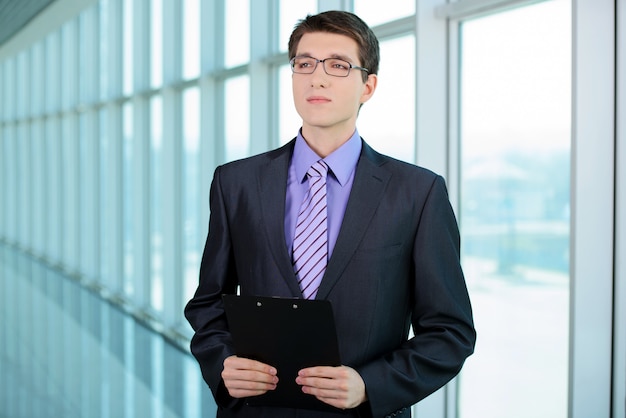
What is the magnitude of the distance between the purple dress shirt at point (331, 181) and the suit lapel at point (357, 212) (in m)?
0.04

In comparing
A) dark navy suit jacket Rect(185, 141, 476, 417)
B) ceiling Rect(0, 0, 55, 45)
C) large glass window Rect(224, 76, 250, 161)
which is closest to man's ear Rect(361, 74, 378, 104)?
dark navy suit jacket Rect(185, 141, 476, 417)

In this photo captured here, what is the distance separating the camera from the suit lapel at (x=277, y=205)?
5.32ft

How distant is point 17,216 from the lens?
1750cm

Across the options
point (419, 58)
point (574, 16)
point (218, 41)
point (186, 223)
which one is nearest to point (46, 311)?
point (186, 223)

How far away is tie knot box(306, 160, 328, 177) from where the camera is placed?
66.9 inches

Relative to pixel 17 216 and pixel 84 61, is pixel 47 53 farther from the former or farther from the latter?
pixel 17 216

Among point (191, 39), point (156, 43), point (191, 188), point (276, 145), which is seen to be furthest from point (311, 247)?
point (156, 43)

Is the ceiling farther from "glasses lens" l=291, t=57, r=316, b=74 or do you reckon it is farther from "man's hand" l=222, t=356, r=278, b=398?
"man's hand" l=222, t=356, r=278, b=398

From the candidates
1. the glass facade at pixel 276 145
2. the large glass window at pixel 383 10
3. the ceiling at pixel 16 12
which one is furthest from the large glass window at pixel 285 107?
the ceiling at pixel 16 12

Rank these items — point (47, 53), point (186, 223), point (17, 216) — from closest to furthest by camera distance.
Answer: point (186, 223)
point (47, 53)
point (17, 216)

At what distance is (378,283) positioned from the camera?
1.60 m

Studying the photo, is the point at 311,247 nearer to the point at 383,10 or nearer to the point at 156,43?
the point at 383,10

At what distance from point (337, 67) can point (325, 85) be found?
6cm

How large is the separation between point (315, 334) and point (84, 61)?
37.1 feet
